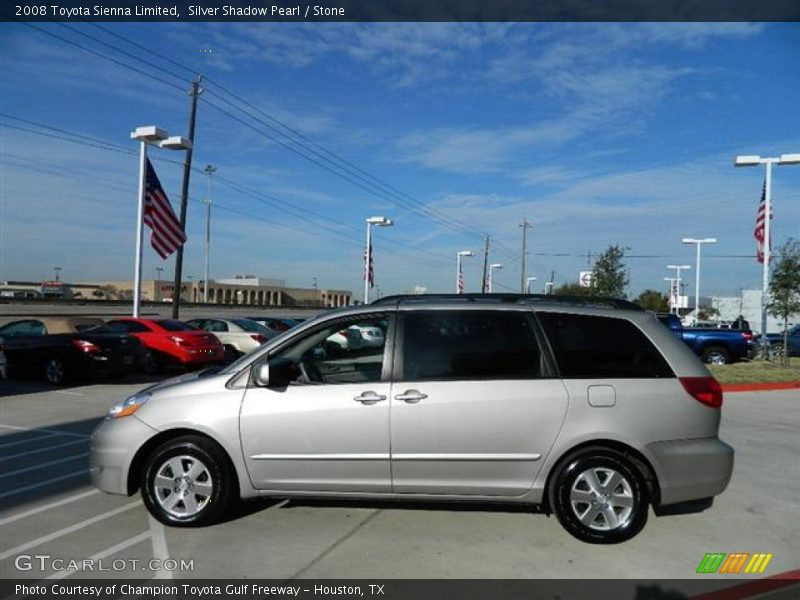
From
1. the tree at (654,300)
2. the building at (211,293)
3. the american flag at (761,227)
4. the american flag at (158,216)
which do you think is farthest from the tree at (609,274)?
the building at (211,293)

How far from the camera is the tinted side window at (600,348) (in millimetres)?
4801

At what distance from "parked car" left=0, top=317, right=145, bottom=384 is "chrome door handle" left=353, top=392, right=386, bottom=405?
1012 centimetres

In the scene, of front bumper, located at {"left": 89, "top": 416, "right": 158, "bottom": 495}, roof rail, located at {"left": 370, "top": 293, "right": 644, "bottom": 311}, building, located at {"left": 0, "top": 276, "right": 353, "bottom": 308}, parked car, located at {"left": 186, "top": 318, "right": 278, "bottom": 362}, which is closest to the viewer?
front bumper, located at {"left": 89, "top": 416, "right": 158, "bottom": 495}

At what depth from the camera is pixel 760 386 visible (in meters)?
14.1

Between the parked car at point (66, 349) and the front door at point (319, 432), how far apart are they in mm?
9649

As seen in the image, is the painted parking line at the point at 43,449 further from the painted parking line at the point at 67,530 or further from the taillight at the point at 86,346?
the taillight at the point at 86,346

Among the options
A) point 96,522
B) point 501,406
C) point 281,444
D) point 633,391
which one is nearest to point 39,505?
point 96,522

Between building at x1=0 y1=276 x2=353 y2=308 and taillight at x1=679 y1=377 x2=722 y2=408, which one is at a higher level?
building at x1=0 y1=276 x2=353 y2=308

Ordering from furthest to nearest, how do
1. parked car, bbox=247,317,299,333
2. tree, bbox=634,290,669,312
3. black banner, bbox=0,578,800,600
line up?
1. tree, bbox=634,290,669,312
2. parked car, bbox=247,317,299,333
3. black banner, bbox=0,578,800,600

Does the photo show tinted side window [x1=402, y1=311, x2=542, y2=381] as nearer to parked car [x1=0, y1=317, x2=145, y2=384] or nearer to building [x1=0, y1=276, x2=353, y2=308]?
parked car [x1=0, y1=317, x2=145, y2=384]

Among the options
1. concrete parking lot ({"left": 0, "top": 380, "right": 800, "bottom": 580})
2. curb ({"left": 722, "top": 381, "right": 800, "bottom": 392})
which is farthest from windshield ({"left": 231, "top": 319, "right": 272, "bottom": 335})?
concrete parking lot ({"left": 0, "top": 380, "right": 800, "bottom": 580})

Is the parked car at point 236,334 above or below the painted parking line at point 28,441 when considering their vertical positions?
above

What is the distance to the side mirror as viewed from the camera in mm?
4707

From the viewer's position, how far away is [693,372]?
4840mm
